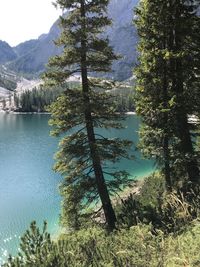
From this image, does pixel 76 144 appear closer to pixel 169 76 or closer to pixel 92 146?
pixel 92 146

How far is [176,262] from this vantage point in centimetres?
618

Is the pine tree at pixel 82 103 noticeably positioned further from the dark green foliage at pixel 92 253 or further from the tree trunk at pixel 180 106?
the dark green foliage at pixel 92 253

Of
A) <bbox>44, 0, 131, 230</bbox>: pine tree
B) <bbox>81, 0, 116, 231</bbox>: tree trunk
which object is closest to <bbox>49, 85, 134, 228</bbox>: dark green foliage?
<bbox>44, 0, 131, 230</bbox>: pine tree

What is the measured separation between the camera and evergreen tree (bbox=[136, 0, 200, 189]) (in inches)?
703

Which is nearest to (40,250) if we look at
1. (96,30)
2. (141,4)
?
(96,30)

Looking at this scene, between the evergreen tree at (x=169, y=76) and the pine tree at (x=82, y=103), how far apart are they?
69.9 inches

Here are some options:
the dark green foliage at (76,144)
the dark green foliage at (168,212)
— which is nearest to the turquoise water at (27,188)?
the dark green foliage at (76,144)

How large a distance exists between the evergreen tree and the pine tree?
1.78 m

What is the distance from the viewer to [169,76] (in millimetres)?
18609

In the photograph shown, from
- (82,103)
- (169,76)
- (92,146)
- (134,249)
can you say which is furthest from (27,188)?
(134,249)

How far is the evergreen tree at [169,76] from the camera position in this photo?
58.6 ft

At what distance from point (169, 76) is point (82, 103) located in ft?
15.5

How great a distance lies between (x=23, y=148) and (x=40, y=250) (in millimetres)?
78378

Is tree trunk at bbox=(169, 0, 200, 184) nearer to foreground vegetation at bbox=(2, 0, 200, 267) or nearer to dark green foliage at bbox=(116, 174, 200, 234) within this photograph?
foreground vegetation at bbox=(2, 0, 200, 267)
